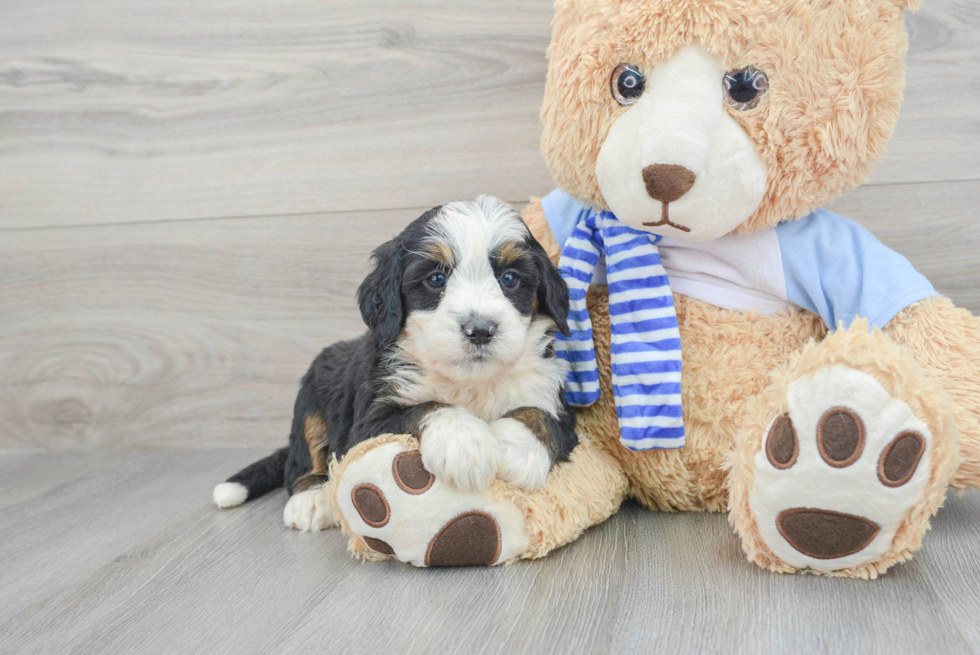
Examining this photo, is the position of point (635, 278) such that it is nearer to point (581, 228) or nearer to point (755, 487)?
point (581, 228)

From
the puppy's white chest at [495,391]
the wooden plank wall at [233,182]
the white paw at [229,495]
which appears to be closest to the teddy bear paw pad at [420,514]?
the puppy's white chest at [495,391]

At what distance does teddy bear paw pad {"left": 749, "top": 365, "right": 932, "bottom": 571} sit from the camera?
3.77 feet

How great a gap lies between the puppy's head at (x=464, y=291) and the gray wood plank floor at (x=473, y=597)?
0.42 metres

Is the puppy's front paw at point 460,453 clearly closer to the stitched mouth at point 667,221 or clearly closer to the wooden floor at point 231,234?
the wooden floor at point 231,234

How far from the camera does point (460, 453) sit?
4.38 feet

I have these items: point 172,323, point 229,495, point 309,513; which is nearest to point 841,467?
point 309,513

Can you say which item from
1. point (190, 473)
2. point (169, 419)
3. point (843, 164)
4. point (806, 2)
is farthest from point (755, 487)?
point (169, 419)

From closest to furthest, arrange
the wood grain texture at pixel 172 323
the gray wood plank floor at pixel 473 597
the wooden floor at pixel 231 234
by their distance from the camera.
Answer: the gray wood plank floor at pixel 473 597 < the wooden floor at pixel 231 234 < the wood grain texture at pixel 172 323

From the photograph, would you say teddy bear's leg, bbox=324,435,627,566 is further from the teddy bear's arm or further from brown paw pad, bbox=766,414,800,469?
the teddy bear's arm

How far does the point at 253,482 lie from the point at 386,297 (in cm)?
85

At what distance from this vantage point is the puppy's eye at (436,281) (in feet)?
4.92

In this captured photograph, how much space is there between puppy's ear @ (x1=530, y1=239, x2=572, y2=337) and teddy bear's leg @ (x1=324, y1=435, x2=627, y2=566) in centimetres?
33

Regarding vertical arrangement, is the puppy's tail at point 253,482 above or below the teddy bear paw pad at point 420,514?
below

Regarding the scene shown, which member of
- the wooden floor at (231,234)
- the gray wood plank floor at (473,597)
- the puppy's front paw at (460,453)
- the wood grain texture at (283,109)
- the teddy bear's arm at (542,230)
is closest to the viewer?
the gray wood plank floor at (473,597)
